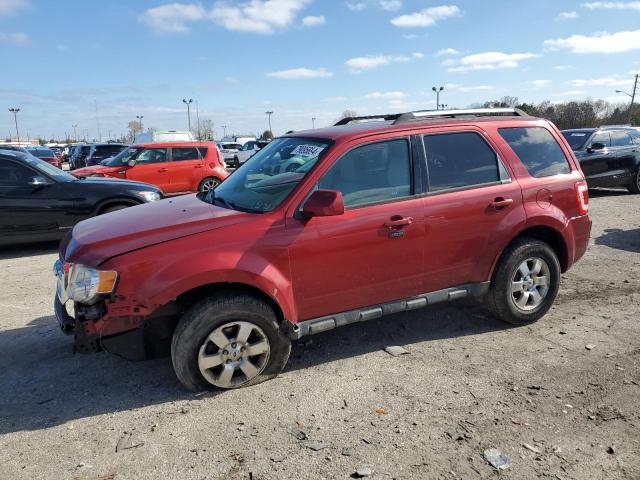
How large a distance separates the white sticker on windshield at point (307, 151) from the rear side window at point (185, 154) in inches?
421

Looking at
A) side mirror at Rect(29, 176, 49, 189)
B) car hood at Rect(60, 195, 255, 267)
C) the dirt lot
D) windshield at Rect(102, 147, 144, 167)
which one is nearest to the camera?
the dirt lot

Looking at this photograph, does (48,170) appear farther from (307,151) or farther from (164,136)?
(164,136)

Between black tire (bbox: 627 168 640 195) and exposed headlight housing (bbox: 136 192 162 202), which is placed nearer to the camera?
exposed headlight housing (bbox: 136 192 162 202)

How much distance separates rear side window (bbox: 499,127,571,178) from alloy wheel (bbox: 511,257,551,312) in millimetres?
808

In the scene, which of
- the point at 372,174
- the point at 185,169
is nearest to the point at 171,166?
the point at 185,169

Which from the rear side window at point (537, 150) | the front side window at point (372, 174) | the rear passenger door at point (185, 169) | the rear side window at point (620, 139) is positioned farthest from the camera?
the rear passenger door at point (185, 169)

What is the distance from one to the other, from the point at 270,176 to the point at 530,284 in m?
2.52

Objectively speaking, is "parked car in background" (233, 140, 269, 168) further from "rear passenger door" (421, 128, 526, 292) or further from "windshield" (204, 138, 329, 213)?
"rear passenger door" (421, 128, 526, 292)

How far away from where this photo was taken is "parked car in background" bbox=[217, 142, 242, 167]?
29.7 m

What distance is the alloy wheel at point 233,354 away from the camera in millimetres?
3391

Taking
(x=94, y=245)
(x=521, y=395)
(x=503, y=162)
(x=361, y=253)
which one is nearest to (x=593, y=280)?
(x=503, y=162)

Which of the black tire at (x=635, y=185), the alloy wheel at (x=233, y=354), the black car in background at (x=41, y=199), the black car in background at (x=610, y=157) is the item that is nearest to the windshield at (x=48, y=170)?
the black car in background at (x=41, y=199)

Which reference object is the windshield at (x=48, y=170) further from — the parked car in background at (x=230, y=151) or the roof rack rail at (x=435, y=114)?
the parked car in background at (x=230, y=151)

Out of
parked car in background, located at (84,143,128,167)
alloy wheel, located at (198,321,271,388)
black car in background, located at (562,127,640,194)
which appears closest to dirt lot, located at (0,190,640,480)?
alloy wheel, located at (198,321,271,388)
